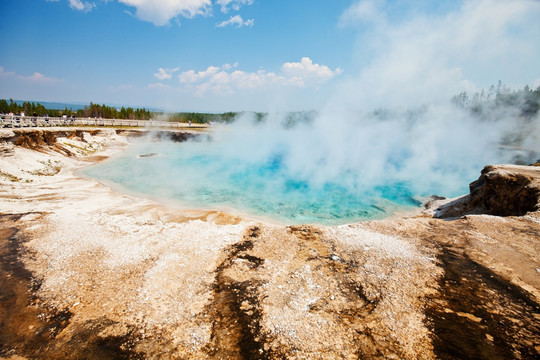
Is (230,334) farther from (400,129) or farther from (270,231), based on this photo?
(400,129)

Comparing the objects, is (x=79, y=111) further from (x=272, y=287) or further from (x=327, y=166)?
(x=272, y=287)

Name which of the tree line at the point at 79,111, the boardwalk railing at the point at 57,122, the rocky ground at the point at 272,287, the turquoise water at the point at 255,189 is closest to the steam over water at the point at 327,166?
the turquoise water at the point at 255,189

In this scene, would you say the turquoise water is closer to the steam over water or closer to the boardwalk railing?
the steam over water

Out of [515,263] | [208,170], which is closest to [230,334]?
[515,263]

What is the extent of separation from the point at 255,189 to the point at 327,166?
8.96m

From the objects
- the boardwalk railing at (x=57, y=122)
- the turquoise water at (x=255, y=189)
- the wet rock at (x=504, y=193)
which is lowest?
the turquoise water at (x=255, y=189)

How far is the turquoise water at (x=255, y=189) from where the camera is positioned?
1338 centimetres

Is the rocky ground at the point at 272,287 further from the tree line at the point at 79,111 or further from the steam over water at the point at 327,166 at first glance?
the tree line at the point at 79,111

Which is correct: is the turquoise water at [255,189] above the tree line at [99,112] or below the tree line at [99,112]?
below

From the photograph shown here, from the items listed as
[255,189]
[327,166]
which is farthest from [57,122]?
[327,166]

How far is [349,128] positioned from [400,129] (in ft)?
29.2

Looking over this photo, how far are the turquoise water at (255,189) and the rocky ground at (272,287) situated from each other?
404 cm

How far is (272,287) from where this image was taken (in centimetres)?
553

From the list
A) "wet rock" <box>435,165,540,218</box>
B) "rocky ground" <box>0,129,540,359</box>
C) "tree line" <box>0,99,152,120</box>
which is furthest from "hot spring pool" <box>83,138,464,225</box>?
"tree line" <box>0,99,152,120</box>
